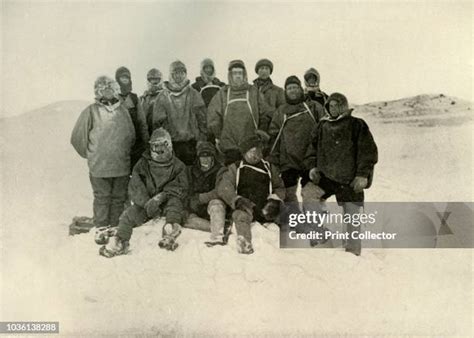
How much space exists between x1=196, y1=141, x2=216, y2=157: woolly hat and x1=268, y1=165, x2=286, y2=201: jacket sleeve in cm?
45

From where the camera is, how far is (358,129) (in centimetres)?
362

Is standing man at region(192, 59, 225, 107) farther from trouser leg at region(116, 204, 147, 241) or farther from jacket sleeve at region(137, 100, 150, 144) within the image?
trouser leg at region(116, 204, 147, 241)

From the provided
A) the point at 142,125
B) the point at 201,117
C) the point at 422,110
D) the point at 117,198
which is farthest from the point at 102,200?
the point at 422,110

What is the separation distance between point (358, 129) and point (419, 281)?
3.99ft

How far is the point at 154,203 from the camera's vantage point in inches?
144

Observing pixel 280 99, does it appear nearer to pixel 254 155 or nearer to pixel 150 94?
pixel 254 155

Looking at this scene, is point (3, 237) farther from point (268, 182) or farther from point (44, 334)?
point (268, 182)

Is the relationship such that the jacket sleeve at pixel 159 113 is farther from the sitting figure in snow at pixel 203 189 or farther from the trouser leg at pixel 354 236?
the trouser leg at pixel 354 236

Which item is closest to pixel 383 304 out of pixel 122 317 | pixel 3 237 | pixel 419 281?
pixel 419 281

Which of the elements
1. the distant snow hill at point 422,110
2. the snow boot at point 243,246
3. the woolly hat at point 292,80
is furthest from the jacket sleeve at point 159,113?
the distant snow hill at point 422,110

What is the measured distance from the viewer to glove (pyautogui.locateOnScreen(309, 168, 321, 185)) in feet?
11.9

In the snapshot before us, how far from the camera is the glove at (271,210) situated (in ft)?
11.8

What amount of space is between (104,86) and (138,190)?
0.83 metres

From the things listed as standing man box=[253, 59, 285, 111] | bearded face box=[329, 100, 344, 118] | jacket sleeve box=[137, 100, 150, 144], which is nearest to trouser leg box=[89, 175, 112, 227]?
jacket sleeve box=[137, 100, 150, 144]
